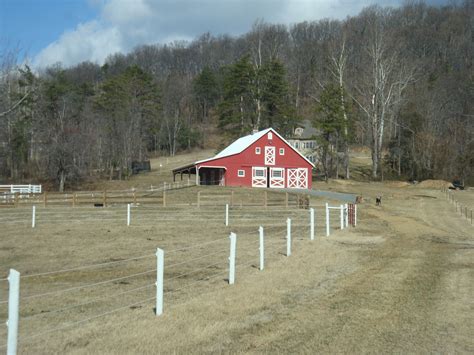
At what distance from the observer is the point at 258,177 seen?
5797 cm

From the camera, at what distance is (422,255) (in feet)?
52.0

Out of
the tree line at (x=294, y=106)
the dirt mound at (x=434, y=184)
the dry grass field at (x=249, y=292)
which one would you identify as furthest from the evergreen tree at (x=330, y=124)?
the dry grass field at (x=249, y=292)

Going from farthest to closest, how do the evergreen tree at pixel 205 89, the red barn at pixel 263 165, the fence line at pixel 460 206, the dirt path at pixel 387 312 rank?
the evergreen tree at pixel 205 89
the red barn at pixel 263 165
the fence line at pixel 460 206
the dirt path at pixel 387 312

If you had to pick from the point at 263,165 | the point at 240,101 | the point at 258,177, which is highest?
the point at 240,101

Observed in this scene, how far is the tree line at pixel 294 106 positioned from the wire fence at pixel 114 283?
3666cm

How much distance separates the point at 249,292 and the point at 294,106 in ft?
250

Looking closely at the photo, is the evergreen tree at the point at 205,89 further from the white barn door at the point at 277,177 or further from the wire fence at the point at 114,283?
the wire fence at the point at 114,283

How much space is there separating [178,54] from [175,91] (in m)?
35.5

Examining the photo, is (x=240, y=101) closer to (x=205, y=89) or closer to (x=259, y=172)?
(x=259, y=172)

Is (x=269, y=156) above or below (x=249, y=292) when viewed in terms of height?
above

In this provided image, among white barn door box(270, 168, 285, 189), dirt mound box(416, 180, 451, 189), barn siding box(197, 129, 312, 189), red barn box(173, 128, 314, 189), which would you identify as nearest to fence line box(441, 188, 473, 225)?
dirt mound box(416, 180, 451, 189)

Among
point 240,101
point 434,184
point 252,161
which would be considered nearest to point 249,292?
point 252,161

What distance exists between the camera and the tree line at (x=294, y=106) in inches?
2685

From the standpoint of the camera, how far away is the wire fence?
10.0m
